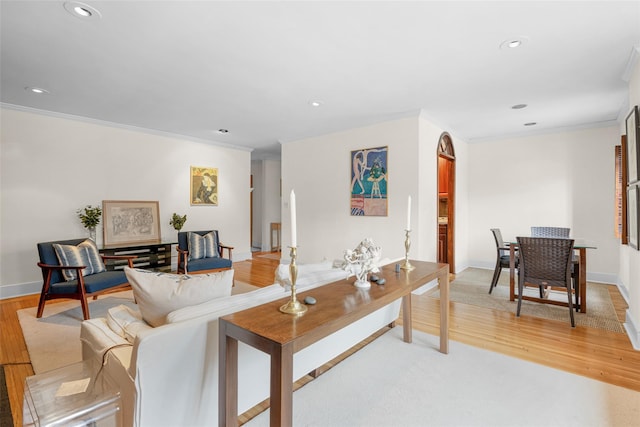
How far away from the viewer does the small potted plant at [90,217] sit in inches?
177

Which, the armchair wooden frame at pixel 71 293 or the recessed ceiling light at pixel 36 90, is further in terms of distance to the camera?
the recessed ceiling light at pixel 36 90

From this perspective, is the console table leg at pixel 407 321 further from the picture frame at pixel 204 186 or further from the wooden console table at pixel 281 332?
the picture frame at pixel 204 186

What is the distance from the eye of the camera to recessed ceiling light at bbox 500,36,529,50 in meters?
2.44

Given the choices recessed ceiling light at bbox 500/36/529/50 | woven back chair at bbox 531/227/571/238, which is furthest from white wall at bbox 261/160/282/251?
Answer: recessed ceiling light at bbox 500/36/529/50

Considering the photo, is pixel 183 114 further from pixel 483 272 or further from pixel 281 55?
pixel 483 272

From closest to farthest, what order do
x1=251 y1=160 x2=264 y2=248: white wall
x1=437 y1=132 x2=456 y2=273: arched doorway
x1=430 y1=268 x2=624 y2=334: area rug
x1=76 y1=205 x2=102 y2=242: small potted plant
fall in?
x1=430 y1=268 x2=624 y2=334: area rug < x1=76 y1=205 x2=102 y2=242: small potted plant < x1=437 y1=132 x2=456 y2=273: arched doorway < x1=251 y1=160 x2=264 y2=248: white wall

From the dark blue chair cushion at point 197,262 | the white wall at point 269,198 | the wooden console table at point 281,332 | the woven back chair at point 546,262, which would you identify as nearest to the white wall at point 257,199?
the white wall at point 269,198

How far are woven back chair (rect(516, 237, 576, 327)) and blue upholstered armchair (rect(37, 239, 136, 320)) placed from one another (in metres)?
4.47

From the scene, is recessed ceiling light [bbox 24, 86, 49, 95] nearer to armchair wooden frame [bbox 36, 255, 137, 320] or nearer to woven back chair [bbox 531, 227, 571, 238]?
armchair wooden frame [bbox 36, 255, 137, 320]

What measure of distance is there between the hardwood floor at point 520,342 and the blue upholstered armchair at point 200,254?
173cm

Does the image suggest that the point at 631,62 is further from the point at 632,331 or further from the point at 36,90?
the point at 36,90

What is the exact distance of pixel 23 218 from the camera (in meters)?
4.12

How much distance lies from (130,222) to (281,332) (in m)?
4.82

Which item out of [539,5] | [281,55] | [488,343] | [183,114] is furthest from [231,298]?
[183,114]
